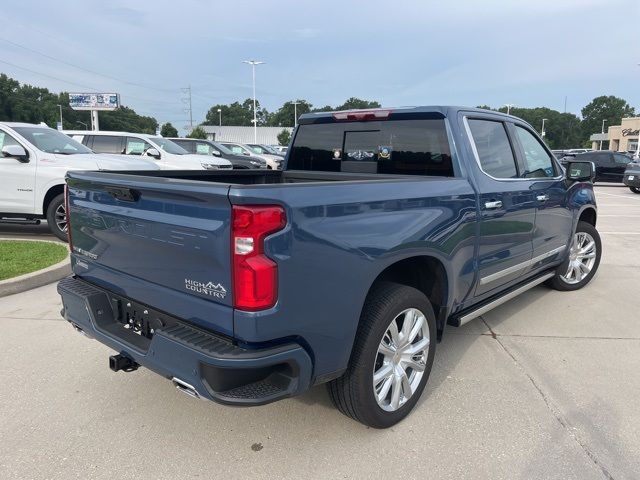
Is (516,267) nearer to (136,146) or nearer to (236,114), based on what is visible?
(136,146)

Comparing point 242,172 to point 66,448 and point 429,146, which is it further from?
point 66,448

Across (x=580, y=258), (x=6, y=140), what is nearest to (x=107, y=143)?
(x=6, y=140)

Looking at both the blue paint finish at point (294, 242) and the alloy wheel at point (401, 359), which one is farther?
the alloy wheel at point (401, 359)

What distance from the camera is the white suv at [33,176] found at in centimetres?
746

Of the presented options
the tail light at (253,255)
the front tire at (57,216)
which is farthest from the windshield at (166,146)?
the tail light at (253,255)

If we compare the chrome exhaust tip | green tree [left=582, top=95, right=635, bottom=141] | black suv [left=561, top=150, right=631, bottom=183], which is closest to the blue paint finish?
the chrome exhaust tip

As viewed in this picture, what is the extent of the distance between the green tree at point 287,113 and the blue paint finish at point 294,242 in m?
115

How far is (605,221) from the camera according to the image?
1163 cm

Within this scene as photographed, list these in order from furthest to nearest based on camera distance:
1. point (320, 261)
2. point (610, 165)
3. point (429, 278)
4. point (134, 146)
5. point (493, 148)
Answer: point (610, 165) < point (134, 146) < point (493, 148) < point (429, 278) < point (320, 261)

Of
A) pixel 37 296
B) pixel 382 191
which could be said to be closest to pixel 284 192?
pixel 382 191

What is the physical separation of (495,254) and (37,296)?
15.4 feet

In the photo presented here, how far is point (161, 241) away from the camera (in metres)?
2.33

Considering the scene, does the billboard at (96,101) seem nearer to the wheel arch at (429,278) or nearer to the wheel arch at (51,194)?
the wheel arch at (51,194)

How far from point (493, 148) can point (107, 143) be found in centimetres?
1139
